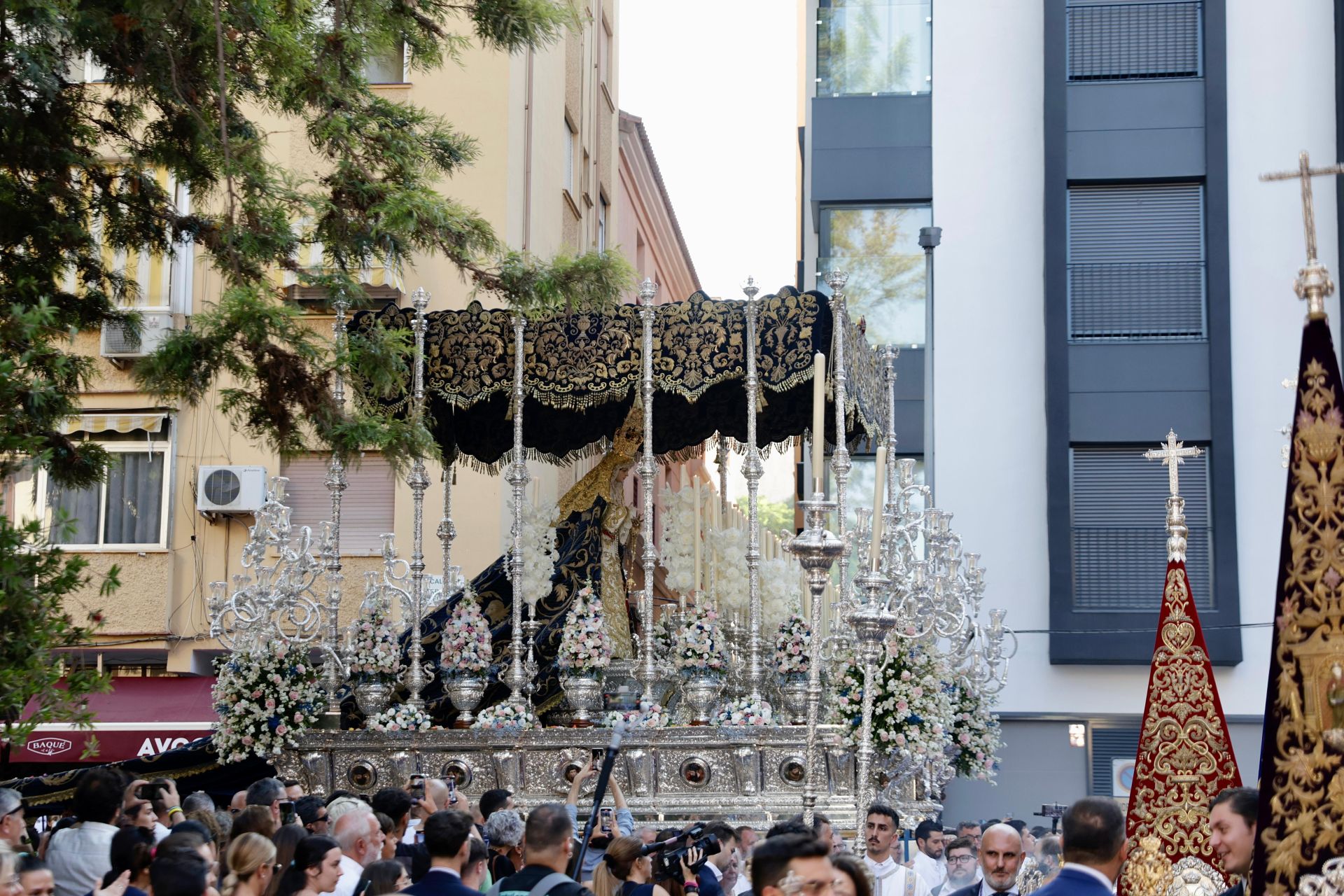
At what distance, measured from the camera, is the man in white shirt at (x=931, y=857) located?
10.8m

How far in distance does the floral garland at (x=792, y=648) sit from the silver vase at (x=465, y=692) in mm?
2191

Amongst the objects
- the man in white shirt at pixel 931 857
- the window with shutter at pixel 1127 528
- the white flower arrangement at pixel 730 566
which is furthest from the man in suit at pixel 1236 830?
the window with shutter at pixel 1127 528

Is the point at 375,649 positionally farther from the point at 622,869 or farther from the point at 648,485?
the point at 622,869

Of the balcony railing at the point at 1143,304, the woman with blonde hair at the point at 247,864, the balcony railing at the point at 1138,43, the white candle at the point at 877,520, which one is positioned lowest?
the woman with blonde hair at the point at 247,864

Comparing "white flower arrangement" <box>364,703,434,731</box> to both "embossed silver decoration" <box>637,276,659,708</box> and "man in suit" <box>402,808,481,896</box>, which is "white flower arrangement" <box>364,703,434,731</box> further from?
"man in suit" <box>402,808,481,896</box>

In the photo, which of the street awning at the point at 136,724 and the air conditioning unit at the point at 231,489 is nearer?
the street awning at the point at 136,724

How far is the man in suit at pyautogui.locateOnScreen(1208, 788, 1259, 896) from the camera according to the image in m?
5.54

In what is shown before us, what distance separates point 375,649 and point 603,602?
84.1 inches

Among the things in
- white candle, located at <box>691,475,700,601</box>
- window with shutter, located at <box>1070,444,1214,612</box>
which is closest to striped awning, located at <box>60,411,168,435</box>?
white candle, located at <box>691,475,700,601</box>

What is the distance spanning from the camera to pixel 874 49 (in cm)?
2270

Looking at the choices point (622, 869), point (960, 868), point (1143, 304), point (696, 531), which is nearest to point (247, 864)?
point (622, 869)

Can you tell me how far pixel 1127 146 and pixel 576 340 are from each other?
10873 millimetres

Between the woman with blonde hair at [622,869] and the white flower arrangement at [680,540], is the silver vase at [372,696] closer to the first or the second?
the white flower arrangement at [680,540]

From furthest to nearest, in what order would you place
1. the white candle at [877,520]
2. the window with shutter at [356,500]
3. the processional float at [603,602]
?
the window with shutter at [356,500] < the processional float at [603,602] < the white candle at [877,520]
